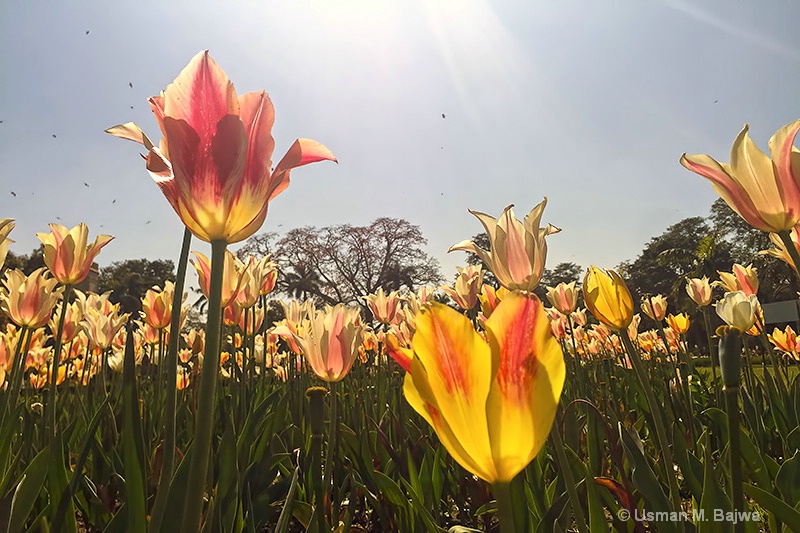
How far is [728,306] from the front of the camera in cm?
148

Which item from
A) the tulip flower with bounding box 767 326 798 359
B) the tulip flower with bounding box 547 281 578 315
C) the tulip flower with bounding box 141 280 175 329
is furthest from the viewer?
the tulip flower with bounding box 767 326 798 359

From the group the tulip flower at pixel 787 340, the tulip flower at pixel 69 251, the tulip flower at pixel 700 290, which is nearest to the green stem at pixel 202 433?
the tulip flower at pixel 69 251

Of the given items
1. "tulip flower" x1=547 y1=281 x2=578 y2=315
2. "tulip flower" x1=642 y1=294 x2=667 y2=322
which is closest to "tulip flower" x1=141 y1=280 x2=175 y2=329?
"tulip flower" x1=547 y1=281 x2=578 y2=315

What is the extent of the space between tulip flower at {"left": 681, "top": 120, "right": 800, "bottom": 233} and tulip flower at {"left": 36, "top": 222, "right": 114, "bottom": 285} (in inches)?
74.2

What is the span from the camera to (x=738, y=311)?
1.42 meters

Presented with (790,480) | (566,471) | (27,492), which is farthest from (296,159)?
(790,480)

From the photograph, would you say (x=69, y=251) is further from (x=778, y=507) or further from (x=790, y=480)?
(x=790, y=480)

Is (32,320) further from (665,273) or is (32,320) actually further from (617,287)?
(665,273)

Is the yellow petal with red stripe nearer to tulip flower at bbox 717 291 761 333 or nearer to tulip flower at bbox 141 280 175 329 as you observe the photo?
tulip flower at bbox 717 291 761 333

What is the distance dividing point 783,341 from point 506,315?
4.27 meters

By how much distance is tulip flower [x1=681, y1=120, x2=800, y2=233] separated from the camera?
3.33ft

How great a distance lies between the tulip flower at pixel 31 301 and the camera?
183 cm

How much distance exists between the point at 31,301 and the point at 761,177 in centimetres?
238

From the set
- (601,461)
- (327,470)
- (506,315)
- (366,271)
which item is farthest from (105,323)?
(366,271)
